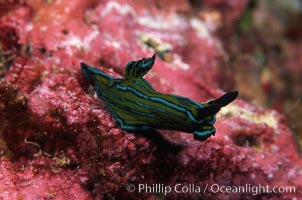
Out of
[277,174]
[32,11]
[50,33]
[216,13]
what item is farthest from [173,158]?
[216,13]

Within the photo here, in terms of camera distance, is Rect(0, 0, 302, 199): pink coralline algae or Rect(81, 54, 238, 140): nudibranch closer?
Rect(81, 54, 238, 140): nudibranch

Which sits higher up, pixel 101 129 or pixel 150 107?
pixel 150 107

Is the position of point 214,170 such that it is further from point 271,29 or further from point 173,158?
point 271,29

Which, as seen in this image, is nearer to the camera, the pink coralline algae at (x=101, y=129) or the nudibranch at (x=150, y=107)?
the nudibranch at (x=150, y=107)
